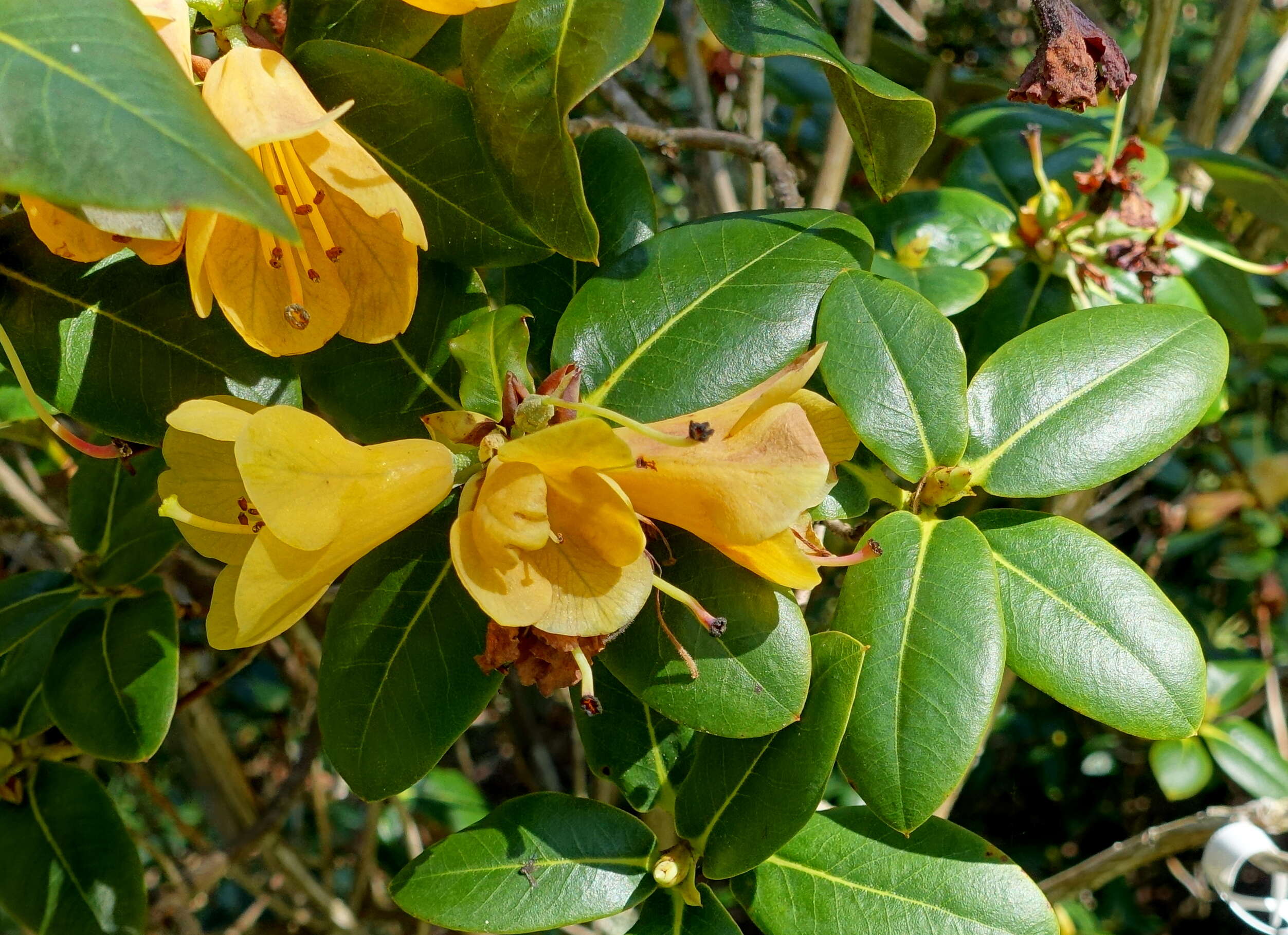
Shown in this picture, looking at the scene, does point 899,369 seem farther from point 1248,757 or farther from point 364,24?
point 1248,757

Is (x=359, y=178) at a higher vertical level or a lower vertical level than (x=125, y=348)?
higher

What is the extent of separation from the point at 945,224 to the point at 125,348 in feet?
2.79

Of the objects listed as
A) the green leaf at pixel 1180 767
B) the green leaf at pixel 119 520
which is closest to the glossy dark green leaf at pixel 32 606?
the green leaf at pixel 119 520

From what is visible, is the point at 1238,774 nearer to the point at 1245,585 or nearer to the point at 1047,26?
the point at 1245,585

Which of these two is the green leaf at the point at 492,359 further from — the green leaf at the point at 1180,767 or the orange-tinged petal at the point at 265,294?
the green leaf at the point at 1180,767

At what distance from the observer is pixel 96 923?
1.07 m

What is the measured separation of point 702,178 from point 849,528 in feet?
3.12

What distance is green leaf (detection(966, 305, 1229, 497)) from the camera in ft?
2.67

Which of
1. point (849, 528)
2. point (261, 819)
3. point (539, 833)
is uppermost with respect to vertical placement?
point (849, 528)

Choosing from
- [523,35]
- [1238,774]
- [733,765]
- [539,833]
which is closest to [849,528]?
[733,765]

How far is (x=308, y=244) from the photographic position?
2.51ft

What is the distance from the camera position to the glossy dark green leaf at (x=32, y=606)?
3.53 feet

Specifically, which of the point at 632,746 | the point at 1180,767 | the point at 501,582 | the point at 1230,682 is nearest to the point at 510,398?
the point at 501,582

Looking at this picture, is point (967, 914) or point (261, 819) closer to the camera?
point (967, 914)
